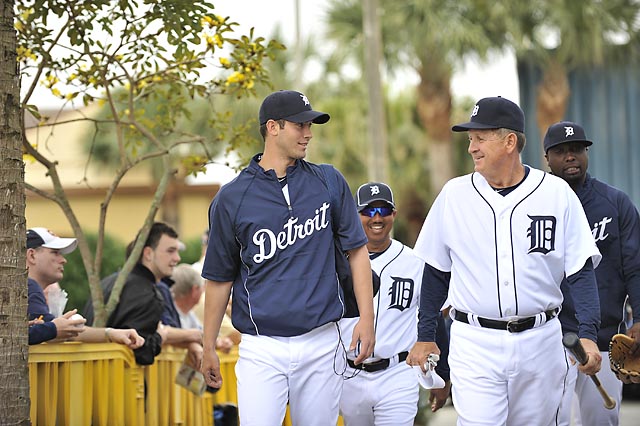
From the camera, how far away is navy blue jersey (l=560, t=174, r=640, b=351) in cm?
762

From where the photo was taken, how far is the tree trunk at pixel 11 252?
6.21 meters

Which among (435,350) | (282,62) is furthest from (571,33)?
(435,350)

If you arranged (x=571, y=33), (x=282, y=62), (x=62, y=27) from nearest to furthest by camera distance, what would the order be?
(x=62, y=27) < (x=571, y=33) < (x=282, y=62)

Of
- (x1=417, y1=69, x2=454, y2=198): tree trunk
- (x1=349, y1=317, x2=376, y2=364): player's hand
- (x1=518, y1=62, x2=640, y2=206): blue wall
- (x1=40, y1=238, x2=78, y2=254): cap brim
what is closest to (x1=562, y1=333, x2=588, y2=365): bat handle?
(x1=349, y1=317, x2=376, y2=364): player's hand

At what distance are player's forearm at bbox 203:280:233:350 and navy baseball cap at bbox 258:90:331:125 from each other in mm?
870

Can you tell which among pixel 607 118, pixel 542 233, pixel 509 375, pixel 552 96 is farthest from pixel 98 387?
pixel 552 96

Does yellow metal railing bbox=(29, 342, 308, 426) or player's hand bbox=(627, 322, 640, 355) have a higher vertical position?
player's hand bbox=(627, 322, 640, 355)

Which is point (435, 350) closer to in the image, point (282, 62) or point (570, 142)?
point (570, 142)

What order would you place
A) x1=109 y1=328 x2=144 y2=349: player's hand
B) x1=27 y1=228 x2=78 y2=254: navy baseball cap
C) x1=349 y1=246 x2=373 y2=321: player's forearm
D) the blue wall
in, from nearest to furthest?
1. x1=349 y1=246 x2=373 y2=321: player's forearm
2. x1=109 y1=328 x2=144 y2=349: player's hand
3. x1=27 y1=228 x2=78 y2=254: navy baseball cap
4. the blue wall

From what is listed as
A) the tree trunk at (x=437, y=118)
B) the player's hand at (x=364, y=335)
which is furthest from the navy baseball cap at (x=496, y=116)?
the tree trunk at (x=437, y=118)

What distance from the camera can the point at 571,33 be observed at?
24.9m

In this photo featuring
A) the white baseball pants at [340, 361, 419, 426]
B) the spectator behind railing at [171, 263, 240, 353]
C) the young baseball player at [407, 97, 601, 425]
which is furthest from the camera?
the spectator behind railing at [171, 263, 240, 353]

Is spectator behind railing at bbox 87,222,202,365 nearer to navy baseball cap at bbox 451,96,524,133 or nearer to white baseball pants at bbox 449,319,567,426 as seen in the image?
white baseball pants at bbox 449,319,567,426

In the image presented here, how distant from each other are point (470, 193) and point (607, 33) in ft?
65.8
